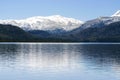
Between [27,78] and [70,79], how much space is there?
24.5 ft

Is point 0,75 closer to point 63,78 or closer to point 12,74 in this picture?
point 12,74

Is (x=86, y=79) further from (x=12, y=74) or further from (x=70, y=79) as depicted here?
(x=12, y=74)

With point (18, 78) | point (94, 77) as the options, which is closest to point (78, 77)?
point (94, 77)

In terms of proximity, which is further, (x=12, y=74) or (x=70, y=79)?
(x=12, y=74)

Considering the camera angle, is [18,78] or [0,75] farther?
[0,75]

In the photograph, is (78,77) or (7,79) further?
(78,77)

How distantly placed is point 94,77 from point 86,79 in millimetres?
2858

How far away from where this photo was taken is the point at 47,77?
5916 centimetres

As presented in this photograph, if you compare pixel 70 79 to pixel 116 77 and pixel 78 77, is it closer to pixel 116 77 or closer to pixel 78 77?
pixel 78 77

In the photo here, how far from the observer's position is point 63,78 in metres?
58.8

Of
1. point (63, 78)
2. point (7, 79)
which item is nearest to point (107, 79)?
point (63, 78)

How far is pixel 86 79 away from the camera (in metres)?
57.8

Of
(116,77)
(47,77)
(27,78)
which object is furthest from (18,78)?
(116,77)

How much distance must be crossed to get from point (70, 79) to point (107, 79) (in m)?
6.39
